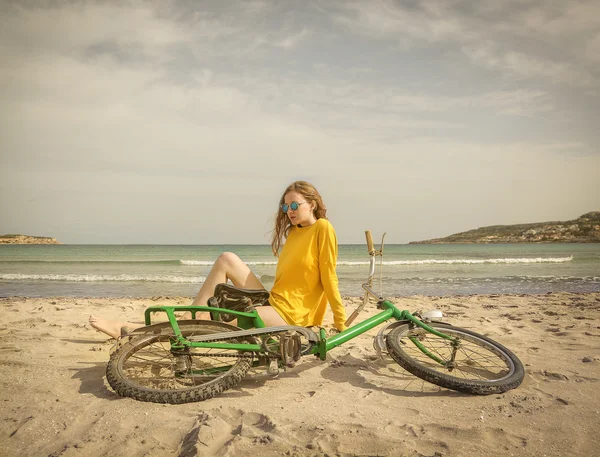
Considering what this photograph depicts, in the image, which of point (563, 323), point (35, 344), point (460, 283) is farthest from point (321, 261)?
point (460, 283)

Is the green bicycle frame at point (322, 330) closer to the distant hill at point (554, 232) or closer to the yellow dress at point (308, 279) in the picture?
the yellow dress at point (308, 279)

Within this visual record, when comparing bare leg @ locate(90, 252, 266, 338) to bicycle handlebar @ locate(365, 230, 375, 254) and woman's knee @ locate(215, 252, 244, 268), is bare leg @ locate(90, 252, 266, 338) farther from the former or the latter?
bicycle handlebar @ locate(365, 230, 375, 254)

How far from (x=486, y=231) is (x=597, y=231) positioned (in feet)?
51.2

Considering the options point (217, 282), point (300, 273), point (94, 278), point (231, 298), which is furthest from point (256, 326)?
point (94, 278)

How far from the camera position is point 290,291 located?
3.75 metres

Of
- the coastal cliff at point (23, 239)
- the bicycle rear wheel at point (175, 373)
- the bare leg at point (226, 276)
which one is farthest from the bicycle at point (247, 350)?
the coastal cliff at point (23, 239)

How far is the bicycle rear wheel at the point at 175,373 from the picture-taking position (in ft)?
9.11

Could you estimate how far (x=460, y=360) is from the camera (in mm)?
3883

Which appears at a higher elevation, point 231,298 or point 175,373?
point 231,298

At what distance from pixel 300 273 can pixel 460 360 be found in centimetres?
186

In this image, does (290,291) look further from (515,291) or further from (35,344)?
(515,291)

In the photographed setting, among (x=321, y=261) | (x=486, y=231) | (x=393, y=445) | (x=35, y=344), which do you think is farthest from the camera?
(x=486, y=231)

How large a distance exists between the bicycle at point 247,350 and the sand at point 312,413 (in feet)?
0.43

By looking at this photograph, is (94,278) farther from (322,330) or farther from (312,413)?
(312,413)
